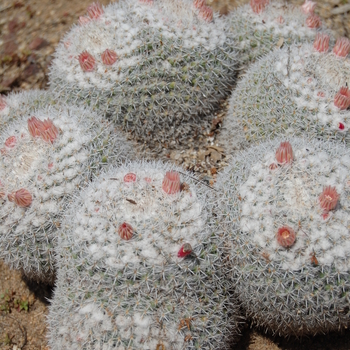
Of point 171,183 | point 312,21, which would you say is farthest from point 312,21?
point 171,183

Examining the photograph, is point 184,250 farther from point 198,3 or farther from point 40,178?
point 198,3

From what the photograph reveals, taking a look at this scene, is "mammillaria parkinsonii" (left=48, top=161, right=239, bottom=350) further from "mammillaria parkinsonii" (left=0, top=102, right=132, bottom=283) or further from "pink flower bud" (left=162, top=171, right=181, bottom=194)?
"mammillaria parkinsonii" (left=0, top=102, right=132, bottom=283)

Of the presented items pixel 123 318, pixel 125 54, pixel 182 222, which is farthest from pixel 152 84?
pixel 123 318

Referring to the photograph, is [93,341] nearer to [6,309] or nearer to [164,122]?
[6,309]

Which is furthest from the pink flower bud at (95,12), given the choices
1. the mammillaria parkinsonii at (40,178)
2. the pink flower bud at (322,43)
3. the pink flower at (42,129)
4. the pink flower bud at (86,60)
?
the pink flower bud at (322,43)

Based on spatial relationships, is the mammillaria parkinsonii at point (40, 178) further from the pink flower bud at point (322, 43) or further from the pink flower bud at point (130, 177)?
the pink flower bud at point (322, 43)

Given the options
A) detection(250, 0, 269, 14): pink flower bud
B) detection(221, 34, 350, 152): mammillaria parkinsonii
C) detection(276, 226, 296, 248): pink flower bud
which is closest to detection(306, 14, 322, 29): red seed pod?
detection(250, 0, 269, 14): pink flower bud
